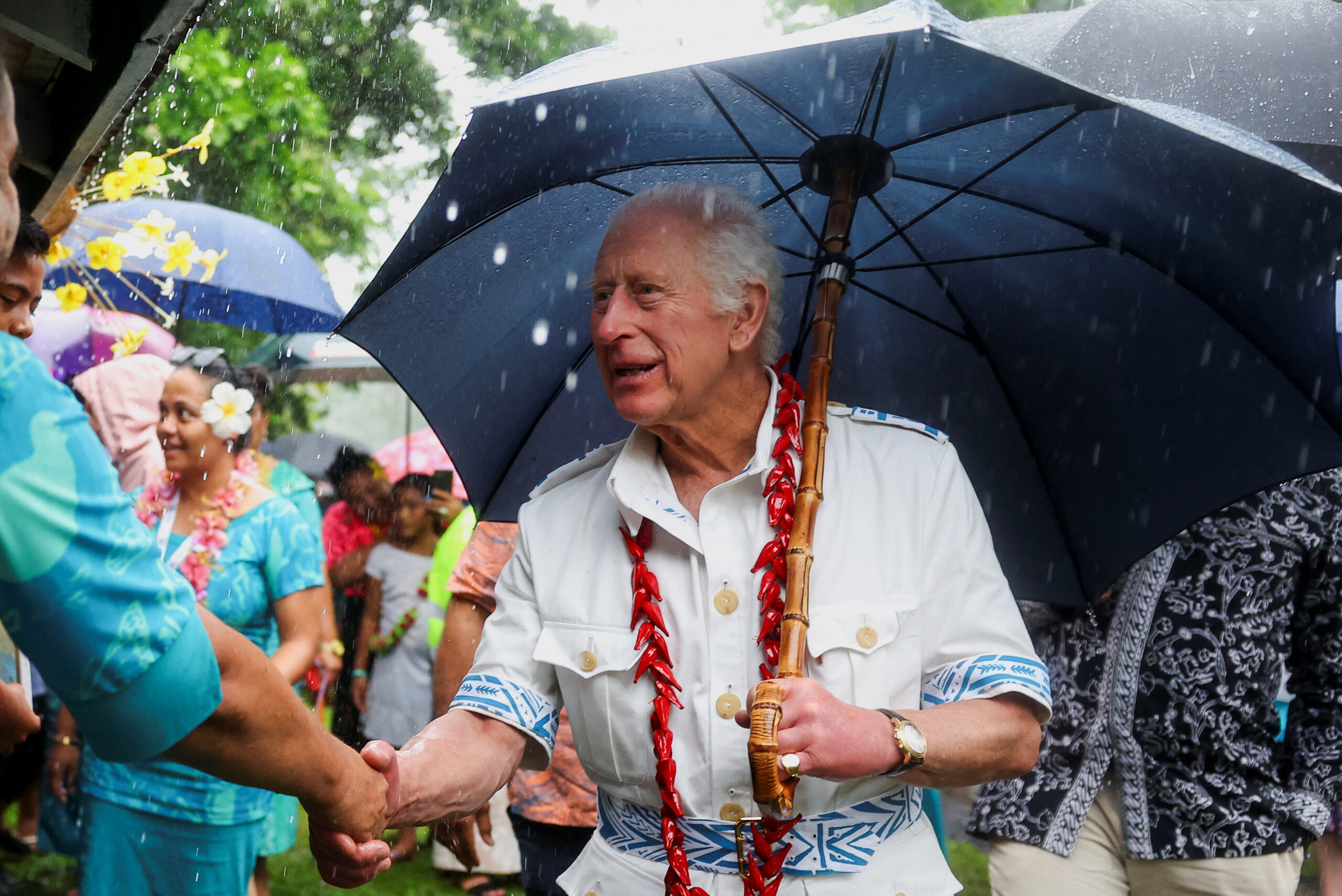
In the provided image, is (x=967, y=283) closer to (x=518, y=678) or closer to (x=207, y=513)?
(x=518, y=678)

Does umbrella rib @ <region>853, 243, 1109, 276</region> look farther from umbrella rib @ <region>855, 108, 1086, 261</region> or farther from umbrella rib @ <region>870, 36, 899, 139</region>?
umbrella rib @ <region>870, 36, 899, 139</region>

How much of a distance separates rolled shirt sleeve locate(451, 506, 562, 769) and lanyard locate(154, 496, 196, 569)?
2161 millimetres

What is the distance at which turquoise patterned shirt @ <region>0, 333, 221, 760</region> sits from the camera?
1.20 m

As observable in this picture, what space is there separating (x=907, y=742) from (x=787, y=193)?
132 centimetres

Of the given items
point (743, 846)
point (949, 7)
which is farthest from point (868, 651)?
point (949, 7)

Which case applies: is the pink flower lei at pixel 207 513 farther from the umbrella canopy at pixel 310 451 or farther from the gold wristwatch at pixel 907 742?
the umbrella canopy at pixel 310 451

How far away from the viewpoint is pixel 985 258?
9.20 ft

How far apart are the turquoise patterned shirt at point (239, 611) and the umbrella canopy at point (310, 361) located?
552 centimetres

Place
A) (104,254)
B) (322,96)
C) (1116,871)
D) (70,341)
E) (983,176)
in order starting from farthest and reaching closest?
(322,96) < (70,341) < (104,254) < (1116,871) < (983,176)

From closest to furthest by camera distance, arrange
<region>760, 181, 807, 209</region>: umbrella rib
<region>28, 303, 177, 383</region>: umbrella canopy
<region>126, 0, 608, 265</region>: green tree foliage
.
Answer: <region>760, 181, 807, 209</region>: umbrella rib → <region>28, 303, 177, 383</region>: umbrella canopy → <region>126, 0, 608, 265</region>: green tree foliage

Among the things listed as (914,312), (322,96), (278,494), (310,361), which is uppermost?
(322,96)

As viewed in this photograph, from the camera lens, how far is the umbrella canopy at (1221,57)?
359cm

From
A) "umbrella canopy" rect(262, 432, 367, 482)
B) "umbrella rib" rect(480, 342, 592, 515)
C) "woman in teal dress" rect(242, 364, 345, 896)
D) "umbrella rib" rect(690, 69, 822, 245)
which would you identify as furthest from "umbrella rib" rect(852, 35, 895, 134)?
"umbrella canopy" rect(262, 432, 367, 482)

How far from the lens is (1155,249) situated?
8.36 feet
